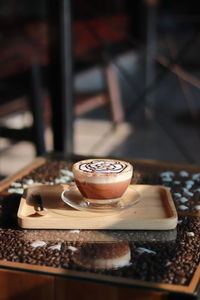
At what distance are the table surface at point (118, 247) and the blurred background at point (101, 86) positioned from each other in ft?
2.62

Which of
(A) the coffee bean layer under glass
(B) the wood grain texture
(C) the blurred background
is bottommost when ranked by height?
(C) the blurred background

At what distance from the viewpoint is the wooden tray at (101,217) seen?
0.99 m

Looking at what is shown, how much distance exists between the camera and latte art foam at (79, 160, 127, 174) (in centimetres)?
103

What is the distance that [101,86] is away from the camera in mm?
5215

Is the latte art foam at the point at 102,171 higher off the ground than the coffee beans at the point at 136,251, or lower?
higher

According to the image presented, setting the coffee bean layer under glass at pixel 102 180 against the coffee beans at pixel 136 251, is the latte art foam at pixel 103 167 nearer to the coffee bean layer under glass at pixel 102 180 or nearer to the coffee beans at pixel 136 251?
the coffee bean layer under glass at pixel 102 180

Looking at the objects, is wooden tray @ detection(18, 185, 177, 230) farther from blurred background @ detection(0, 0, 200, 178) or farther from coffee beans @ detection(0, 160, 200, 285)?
blurred background @ detection(0, 0, 200, 178)

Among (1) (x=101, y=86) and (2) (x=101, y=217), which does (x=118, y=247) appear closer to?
(2) (x=101, y=217)

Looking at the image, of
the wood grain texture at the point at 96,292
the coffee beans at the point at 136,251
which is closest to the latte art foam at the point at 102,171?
Answer: the coffee beans at the point at 136,251

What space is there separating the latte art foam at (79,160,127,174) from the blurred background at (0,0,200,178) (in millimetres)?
742

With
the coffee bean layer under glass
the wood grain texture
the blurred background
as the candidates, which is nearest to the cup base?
the coffee bean layer under glass

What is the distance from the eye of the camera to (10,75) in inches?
127

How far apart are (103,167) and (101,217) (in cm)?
10

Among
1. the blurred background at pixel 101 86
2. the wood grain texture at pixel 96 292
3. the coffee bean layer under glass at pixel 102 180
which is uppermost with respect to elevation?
the coffee bean layer under glass at pixel 102 180
